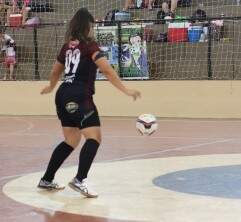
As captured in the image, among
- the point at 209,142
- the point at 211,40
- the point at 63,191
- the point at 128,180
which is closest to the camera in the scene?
the point at 63,191

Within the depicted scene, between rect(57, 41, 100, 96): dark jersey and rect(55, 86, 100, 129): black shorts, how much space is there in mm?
97

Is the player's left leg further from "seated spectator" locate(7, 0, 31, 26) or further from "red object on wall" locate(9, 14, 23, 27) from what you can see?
"red object on wall" locate(9, 14, 23, 27)

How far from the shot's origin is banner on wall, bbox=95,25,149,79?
19516 millimetres

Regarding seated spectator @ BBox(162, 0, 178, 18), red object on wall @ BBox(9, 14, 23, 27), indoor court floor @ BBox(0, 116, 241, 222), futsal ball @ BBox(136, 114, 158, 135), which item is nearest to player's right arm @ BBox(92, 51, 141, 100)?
futsal ball @ BBox(136, 114, 158, 135)

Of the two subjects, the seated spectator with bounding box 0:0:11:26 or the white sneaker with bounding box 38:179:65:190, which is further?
the seated spectator with bounding box 0:0:11:26

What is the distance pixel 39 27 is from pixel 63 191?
549 inches

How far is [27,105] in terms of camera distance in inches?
816

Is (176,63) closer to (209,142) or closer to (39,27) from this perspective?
(39,27)

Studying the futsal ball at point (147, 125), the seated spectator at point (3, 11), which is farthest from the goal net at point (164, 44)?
the futsal ball at point (147, 125)

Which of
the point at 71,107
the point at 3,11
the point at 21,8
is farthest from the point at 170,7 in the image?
the point at 71,107

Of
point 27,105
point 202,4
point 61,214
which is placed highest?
point 202,4

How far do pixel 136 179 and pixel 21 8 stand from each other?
15.8 m

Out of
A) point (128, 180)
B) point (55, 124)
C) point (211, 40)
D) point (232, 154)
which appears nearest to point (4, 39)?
point (55, 124)

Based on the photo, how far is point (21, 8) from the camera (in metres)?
23.3
